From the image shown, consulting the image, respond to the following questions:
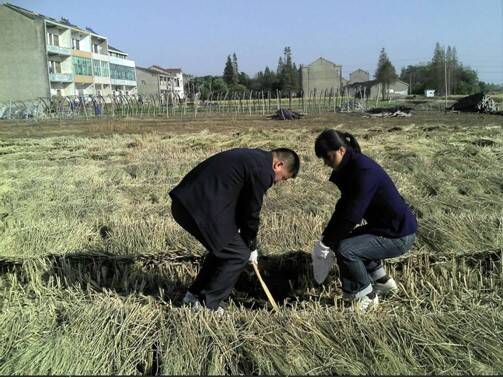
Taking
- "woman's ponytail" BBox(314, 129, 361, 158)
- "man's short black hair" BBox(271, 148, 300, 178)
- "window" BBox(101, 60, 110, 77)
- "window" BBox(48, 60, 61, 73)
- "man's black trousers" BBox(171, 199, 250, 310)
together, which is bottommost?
"man's black trousers" BBox(171, 199, 250, 310)

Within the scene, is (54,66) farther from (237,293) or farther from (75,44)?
(237,293)

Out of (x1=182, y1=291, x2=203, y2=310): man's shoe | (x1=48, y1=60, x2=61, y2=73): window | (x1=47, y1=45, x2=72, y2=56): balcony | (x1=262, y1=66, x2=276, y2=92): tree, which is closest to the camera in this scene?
(x1=182, y1=291, x2=203, y2=310): man's shoe

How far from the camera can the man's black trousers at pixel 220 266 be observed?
3.63 metres

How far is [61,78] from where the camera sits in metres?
54.2

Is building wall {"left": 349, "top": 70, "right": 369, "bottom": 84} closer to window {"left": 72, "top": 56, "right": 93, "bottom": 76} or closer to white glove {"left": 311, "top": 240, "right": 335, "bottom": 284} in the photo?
window {"left": 72, "top": 56, "right": 93, "bottom": 76}

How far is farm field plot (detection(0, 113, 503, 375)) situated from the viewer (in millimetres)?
3061

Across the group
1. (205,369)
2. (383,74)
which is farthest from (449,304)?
(383,74)

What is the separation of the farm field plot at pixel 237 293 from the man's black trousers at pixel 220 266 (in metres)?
0.20

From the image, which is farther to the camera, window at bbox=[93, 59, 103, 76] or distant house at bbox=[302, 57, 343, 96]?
distant house at bbox=[302, 57, 343, 96]

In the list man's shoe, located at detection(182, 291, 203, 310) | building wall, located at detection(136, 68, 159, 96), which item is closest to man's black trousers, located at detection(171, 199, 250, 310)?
man's shoe, located at detection(182, 291, 203, 310)

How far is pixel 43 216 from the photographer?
6113mm

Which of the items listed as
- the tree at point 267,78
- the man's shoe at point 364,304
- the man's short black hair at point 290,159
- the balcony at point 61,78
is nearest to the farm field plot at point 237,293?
the man's shoe at point 364,304

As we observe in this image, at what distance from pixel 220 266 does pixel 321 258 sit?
29.9 inches

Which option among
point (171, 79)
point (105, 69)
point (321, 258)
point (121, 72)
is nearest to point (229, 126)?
point (321, 258)
